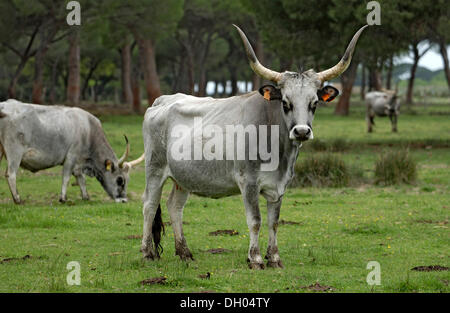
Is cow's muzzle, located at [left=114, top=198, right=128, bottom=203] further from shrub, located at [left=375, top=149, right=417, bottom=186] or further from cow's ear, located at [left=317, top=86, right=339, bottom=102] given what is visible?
cow's ear, located at [left=317, top=86, right=339, bottom=102]

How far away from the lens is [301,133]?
7.95m

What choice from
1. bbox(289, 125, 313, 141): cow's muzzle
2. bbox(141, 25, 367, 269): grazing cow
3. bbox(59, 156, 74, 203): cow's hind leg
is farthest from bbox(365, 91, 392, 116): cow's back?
bbox(289, 125, 313, 141): cow's muzzle

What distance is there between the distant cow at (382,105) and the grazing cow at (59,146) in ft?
63.6

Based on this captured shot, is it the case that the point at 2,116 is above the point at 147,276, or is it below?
above

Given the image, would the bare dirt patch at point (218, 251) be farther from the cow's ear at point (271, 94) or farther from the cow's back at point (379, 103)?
the cow's back at point (379, 103)

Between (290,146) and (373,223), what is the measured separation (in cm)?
419

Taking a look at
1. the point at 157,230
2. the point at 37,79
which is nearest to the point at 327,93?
the point at 157,230

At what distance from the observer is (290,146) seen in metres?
8.55

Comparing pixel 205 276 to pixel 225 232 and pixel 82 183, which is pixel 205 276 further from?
pixel 82 183

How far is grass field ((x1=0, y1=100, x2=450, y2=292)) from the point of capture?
8023 mm

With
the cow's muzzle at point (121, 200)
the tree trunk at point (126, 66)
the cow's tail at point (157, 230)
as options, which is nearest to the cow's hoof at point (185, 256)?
the cow's tail at point (157, 230)

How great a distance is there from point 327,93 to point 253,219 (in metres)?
1.75
